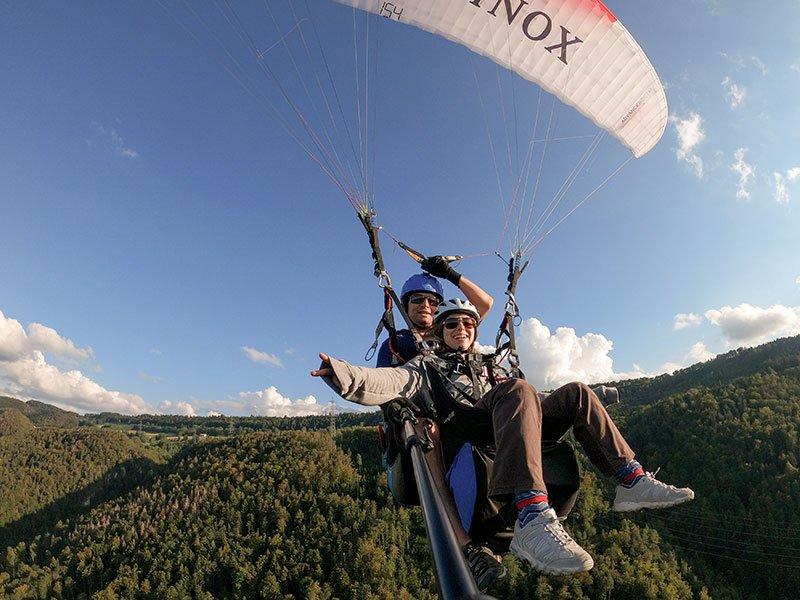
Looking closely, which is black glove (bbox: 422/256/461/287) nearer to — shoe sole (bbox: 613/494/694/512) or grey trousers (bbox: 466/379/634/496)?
grey trousers (bbox: 466/379/634/496)

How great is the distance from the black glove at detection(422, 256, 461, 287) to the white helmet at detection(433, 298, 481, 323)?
523 millimetres

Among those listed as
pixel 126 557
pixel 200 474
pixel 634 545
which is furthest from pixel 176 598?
pixel 634 545

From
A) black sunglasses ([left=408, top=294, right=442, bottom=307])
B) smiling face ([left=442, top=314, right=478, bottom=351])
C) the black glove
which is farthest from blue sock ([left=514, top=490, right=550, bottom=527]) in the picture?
the black glove

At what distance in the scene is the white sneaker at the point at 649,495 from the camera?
2.64 meters

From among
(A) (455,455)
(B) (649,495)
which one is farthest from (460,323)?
(B) (649,495)

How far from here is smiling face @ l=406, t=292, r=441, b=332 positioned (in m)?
3.97

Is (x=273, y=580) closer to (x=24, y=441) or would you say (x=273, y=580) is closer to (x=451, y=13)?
(x=451, y=13)

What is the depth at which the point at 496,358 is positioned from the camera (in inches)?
147

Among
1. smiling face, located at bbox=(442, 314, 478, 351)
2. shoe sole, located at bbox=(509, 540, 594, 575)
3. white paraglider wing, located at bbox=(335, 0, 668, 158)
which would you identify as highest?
white paraglider wing, located at bbox=(335, 0, 668, 158)

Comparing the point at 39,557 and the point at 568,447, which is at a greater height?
the point at 568,447

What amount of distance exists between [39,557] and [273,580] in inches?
2322

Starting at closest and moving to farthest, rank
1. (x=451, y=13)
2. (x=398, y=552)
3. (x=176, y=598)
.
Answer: (x=451, y=13) → (x=176, y=598) → (x=398, y=552)

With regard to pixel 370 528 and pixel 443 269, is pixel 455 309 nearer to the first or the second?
pixel 443 269

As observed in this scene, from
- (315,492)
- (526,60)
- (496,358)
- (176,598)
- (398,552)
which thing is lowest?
(176,598)
